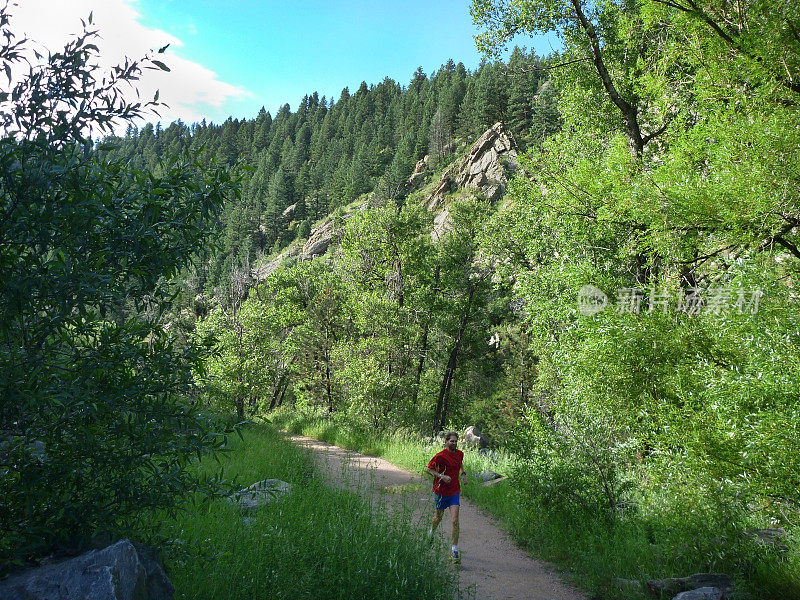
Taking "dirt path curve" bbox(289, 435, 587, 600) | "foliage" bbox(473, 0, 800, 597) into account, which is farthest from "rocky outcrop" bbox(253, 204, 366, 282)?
"dirt path curve" bbox(289, 435, 587, 600)

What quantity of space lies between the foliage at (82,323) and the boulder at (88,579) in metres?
0.22

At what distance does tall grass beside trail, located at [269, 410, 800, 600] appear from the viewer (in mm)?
5391

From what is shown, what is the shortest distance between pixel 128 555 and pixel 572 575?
5740 millimetres

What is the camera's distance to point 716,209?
789 centimetres

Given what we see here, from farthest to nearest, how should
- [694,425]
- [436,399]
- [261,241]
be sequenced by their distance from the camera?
[261,241] → [436,399] → [694,425]

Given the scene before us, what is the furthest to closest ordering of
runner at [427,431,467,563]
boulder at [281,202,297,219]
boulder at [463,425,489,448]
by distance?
boulder at [281,202,297,219]
boulder at [463,425,489,448]
runner at [427,431,467,563]

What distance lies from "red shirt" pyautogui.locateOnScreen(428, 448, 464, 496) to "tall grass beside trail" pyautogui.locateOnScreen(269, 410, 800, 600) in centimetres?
189

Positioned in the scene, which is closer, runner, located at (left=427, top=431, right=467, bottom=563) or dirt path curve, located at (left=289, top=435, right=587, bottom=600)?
dirt path curve, located at (left=289, top=435, right=587, bottom=600)

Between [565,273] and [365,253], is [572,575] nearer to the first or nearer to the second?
[565,273]

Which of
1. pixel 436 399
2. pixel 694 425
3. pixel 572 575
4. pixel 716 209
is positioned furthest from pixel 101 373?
pixel 436 399

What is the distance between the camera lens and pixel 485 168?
73375 mm

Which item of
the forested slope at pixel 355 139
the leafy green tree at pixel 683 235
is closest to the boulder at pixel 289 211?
the forested slope at pixel 355 139

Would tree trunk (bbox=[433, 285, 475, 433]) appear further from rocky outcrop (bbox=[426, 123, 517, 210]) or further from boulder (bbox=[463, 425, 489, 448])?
rocky outcrop (bbox=[426, 123, 517, 210])

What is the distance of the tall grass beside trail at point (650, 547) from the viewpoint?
5391 millimetres
